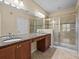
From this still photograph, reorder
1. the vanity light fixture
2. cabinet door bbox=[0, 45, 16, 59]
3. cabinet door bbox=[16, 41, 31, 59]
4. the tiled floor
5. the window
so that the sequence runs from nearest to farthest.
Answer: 1. cabinet door bbox=[0, 45, 16, 59]
2. cabinet door bbox=[16, 41, 31, 59]
3. the vanity light fixture
4. the tiled floor
5. the window

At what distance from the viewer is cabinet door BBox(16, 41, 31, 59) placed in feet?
6.14

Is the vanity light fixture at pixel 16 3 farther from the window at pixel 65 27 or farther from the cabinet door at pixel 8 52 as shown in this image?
the window at pixel 65 27

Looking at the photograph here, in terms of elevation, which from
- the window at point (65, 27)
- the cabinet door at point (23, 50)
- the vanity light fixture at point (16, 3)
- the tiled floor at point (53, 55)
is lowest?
the tiled floor at point (53, 55)

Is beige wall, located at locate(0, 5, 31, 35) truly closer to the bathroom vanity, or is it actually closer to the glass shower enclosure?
the bathroom vanity

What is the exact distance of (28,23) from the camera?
3.56 metres

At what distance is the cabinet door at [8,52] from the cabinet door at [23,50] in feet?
0.53

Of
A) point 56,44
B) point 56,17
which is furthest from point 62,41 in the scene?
point 56,17

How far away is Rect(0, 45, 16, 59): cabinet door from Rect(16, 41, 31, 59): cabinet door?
161 mm

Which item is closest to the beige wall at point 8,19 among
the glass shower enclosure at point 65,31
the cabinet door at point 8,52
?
the cabinet door at point 8,52

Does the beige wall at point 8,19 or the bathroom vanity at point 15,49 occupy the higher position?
the beige wall at point 8,19

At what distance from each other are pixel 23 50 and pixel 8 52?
512mm

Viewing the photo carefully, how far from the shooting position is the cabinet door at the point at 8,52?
1454mm

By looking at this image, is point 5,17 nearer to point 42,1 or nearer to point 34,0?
point 34,0

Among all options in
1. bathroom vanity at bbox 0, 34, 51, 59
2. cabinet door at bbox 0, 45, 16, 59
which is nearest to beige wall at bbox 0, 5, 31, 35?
bathroom vanity at bbox 0, 34, 51, 59
